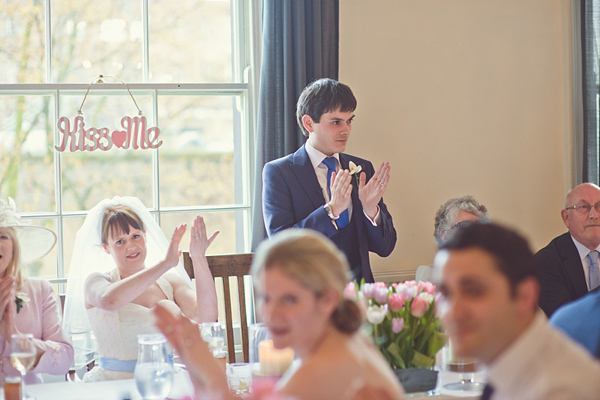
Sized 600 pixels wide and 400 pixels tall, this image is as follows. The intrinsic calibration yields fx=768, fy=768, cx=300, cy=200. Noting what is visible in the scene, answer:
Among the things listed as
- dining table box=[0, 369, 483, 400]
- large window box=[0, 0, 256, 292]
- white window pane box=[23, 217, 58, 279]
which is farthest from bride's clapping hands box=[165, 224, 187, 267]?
white window pane box=[23, 217, 58, 279]

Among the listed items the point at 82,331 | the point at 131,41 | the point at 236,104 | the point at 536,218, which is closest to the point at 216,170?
the point at 236,104

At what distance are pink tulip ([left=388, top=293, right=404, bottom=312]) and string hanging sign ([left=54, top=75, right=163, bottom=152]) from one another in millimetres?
2012

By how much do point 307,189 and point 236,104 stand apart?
91cm

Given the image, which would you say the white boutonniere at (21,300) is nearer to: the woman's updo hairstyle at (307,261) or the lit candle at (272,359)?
the lit candle at (272,359)

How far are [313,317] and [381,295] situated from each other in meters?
0.63

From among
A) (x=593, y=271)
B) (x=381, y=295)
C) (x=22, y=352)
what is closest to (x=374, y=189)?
(x=593, y=271)

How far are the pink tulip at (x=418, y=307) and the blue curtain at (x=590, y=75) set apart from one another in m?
2.71

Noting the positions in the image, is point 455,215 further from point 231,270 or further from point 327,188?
point 231,270

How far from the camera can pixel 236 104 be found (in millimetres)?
3867

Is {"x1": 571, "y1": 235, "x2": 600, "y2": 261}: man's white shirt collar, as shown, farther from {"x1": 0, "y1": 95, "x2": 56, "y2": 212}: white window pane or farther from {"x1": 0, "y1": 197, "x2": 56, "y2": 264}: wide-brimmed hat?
{"x1": 0, "y1": 95, "x2": 56, "y2": 212}: white window pane

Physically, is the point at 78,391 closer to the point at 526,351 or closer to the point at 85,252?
the point at 85,252

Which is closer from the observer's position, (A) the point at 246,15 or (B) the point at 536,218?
(A) the point at 246,15

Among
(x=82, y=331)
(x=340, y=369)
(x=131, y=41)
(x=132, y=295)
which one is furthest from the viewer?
(x=131, y=41)

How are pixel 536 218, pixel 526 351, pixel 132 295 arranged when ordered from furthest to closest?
1. pixel 536 218
2. pixel 132 295
3. pixel 526 351
